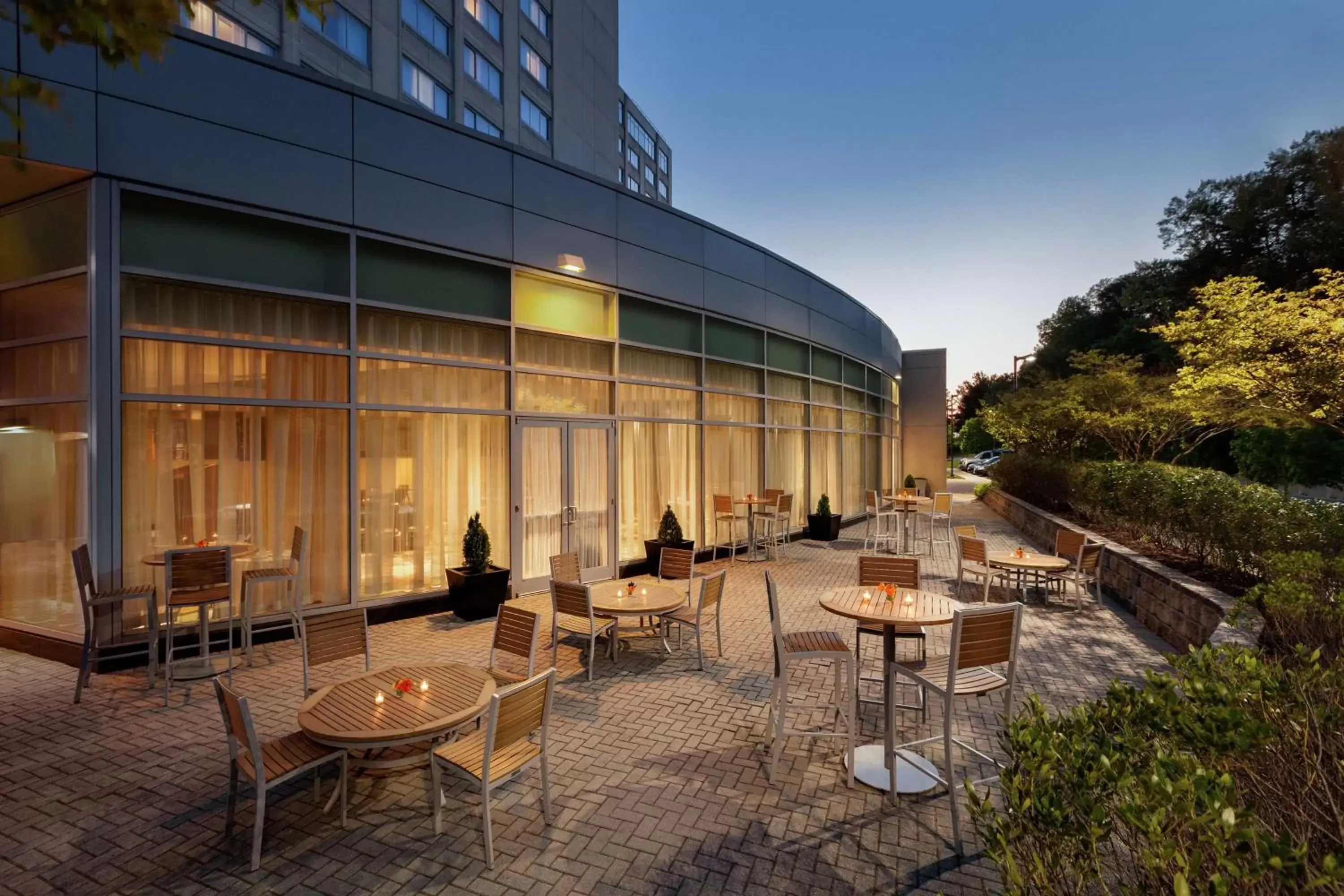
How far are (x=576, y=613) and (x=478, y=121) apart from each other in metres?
22.5

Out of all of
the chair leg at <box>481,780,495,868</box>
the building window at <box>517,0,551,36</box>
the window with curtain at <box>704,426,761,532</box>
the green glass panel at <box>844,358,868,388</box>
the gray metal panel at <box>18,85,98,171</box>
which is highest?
the building window at <box>517,0,551,36</box>

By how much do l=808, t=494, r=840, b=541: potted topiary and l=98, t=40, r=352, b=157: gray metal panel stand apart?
37.0 feet

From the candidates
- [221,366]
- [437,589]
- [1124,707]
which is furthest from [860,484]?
[1124,707]

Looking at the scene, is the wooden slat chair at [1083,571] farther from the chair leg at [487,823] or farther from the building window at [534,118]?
the building window at [534,118]

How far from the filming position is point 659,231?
10.8m

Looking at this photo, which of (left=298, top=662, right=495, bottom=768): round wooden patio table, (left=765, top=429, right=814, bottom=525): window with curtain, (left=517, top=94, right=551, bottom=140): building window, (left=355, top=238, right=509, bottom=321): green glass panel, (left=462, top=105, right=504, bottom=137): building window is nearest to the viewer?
(left=298, top=662, right=495, bottom=768): round wooden patio table

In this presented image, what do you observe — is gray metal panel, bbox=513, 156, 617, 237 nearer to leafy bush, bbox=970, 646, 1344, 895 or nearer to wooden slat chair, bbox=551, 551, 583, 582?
wooden slat chair, bbox=551, 551, 583, 582

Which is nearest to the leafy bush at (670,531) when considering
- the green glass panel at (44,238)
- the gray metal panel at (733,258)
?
the gray metal panel at (733,258)

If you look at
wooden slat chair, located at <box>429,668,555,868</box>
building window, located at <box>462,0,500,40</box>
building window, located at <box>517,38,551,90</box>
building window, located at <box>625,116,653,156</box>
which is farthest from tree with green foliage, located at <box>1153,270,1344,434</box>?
building window, located at <box>625,116,653,156</box>

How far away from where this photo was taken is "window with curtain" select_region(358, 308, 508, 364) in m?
7.66

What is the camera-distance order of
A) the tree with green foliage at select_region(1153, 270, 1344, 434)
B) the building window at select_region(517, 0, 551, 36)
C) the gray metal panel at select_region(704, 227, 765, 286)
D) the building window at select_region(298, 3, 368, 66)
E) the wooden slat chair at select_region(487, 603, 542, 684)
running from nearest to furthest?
the wooden slat chair at select_region(487, 603, 542, 684) < the tree with green foliage at select_region(1153, 270, 1344, 434) < the gray metal panel at select_region(704, 227, 765, 286) < the building window at select_region(298, 3, 368, 66) < the building window at select_region(517, 0, 551, 36)

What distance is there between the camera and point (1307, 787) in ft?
5.73

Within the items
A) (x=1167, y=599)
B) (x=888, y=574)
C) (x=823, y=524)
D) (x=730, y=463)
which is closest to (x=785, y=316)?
(x=730, y=463)

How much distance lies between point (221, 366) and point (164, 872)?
207 inches
